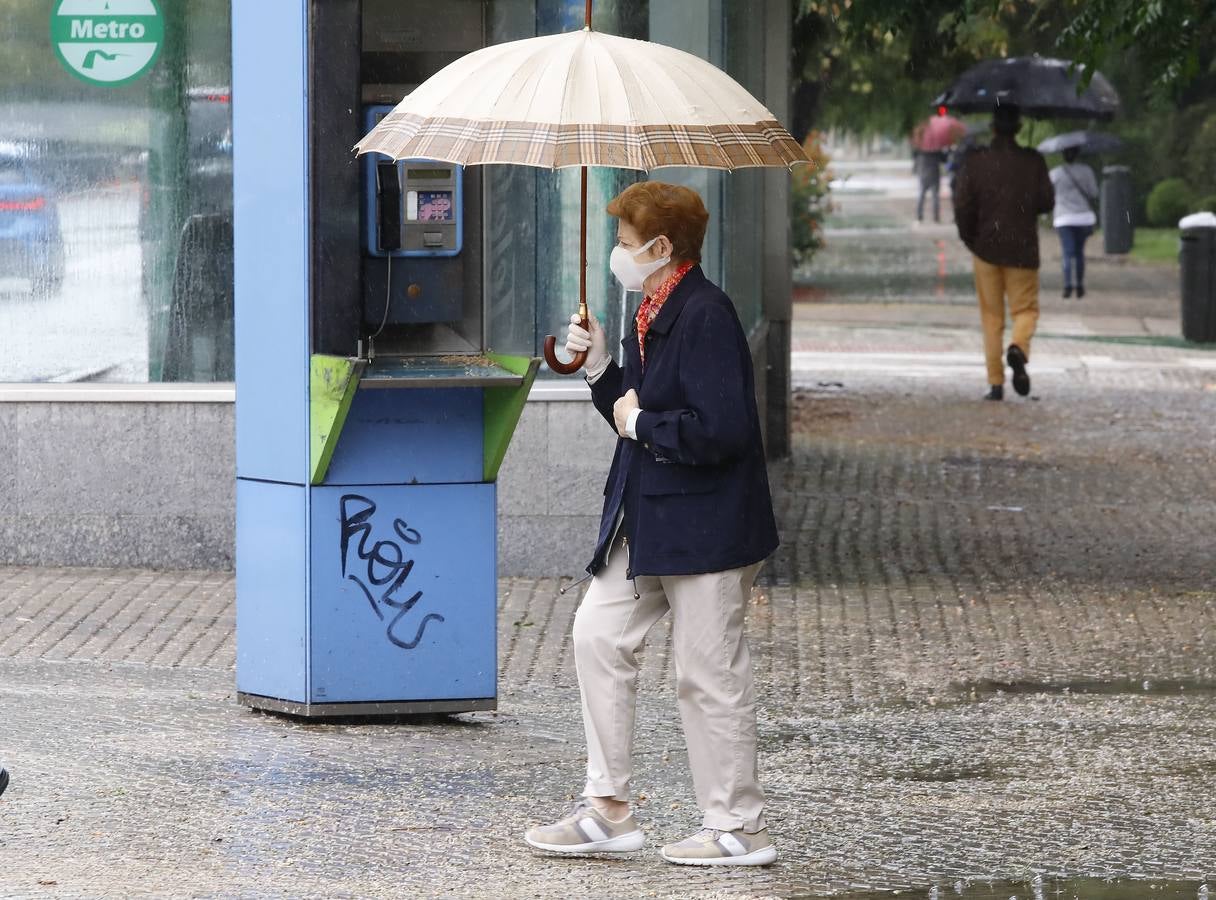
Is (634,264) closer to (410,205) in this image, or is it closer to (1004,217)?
(410,205)

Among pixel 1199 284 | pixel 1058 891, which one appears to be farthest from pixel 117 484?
pixel 1199 284

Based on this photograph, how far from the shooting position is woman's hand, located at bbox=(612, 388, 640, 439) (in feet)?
16.1

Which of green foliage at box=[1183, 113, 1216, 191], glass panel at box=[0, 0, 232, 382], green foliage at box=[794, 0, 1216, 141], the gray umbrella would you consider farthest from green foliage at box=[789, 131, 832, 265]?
glass panel at box=[0, 0, 232, 382]

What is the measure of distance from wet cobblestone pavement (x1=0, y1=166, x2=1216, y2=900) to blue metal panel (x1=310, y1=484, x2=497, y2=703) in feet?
0.57

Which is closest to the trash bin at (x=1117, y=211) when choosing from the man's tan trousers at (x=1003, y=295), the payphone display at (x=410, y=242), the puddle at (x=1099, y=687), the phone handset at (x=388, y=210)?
the man's tan trousers at (x=1003, y=295)

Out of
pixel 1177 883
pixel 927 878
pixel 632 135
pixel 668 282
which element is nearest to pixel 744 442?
pixel 668 282

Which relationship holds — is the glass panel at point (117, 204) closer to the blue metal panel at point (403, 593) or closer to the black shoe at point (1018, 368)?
the blue metal panel at point (403, 593)

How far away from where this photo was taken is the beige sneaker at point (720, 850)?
16.3 feet

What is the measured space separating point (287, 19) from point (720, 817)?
273 centimetres

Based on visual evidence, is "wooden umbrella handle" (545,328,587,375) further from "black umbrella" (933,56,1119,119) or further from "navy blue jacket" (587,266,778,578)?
"black umbrella" (933,56,1119,119)

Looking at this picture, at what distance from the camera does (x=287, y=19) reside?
6.08 m

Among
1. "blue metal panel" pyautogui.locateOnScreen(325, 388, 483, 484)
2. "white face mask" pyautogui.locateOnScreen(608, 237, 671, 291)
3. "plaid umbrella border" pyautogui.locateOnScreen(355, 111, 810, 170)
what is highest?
"plaid umbrella border" pyautogui.locateOnScreen(355, 111, 810, 170)

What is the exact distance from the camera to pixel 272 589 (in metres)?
6.34

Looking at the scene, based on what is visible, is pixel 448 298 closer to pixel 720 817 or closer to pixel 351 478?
pixel 351 478
